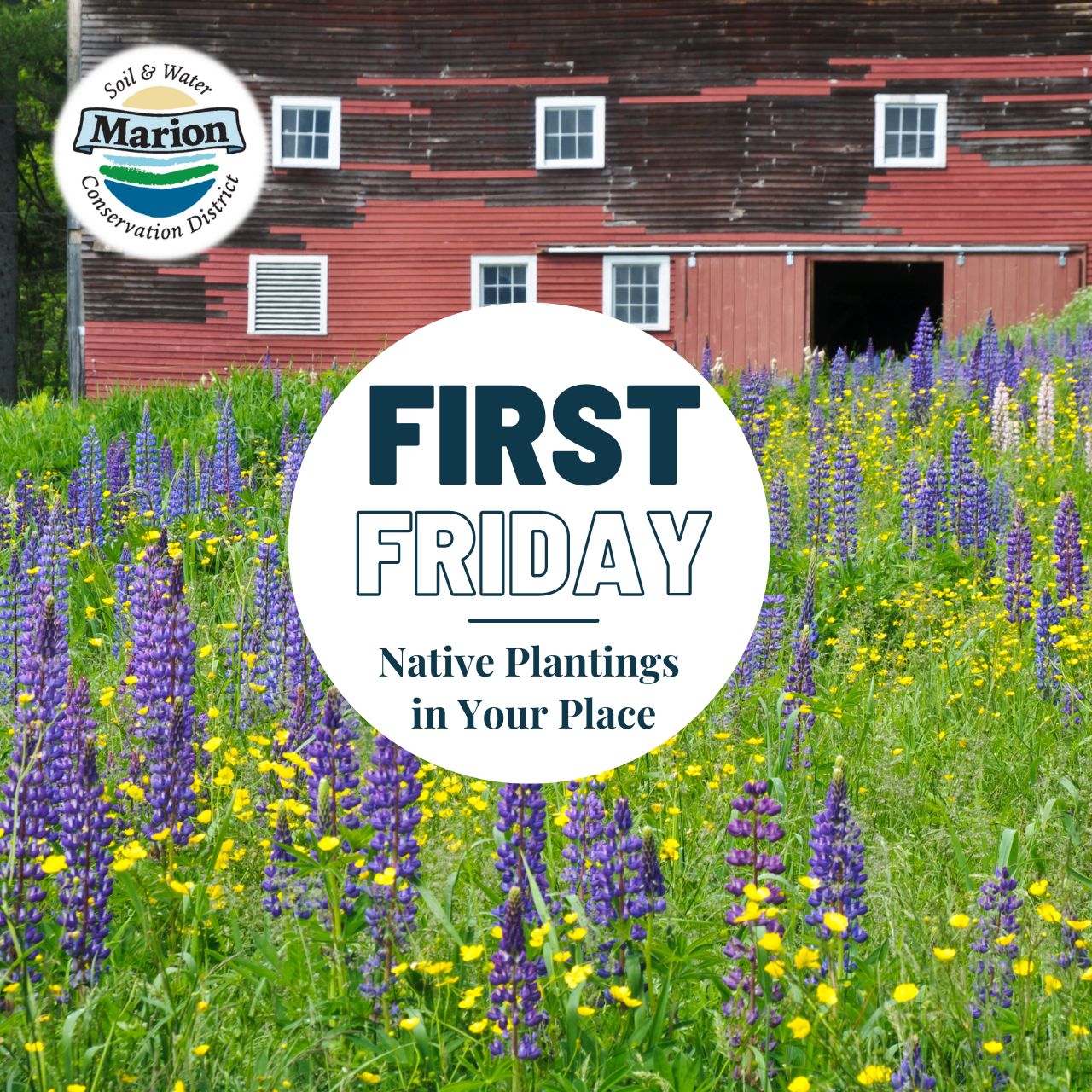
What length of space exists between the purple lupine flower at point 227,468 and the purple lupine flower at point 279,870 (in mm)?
4332

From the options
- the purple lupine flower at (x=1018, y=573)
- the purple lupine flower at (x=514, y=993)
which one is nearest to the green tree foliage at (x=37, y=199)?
the purple lupine flower at (x=1018, y=573)

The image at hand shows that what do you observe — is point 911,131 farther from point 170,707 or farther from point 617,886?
point 617,886

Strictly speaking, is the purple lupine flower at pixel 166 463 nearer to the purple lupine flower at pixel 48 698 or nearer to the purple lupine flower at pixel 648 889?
the purple lupine flower at pixel 48 698

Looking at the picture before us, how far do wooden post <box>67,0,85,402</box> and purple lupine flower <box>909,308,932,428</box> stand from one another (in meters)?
16.6

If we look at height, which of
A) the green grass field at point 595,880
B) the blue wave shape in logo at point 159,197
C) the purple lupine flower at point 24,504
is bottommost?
the green grass field at point 595,880

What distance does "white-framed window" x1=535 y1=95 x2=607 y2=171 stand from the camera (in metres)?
22.8

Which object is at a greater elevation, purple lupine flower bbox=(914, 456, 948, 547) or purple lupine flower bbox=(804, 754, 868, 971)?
purple lupine flower bbox=(914, 456, 948, 547)

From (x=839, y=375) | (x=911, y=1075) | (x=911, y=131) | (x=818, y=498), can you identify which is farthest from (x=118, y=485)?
(x=911, y=131)

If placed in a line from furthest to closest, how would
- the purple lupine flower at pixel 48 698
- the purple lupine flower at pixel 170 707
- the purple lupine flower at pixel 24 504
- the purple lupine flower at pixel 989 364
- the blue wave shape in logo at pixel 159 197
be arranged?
1. the blue wave shape in logo at pixel 159 197
2. the purple lupine flower at pixel 989 364
3. the purple lupine flower at pixel 24 504
4. the purple lupine flower at pixel 170 707
5. the purple lupine flower at pixel 48 698

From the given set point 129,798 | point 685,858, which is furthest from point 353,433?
point 685,858

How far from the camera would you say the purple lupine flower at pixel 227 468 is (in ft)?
24.5

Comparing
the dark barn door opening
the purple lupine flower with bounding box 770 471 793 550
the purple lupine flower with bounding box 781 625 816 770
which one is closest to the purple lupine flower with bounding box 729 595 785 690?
the purple lupine flower with bounding box 781 625 816 770

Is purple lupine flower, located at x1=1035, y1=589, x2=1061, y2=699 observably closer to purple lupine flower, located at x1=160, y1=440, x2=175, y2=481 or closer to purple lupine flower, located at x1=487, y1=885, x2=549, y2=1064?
purple lupine flower, located at x1=487, y1=885, x2=549, y2=1064

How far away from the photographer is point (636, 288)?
2317 centimetres
